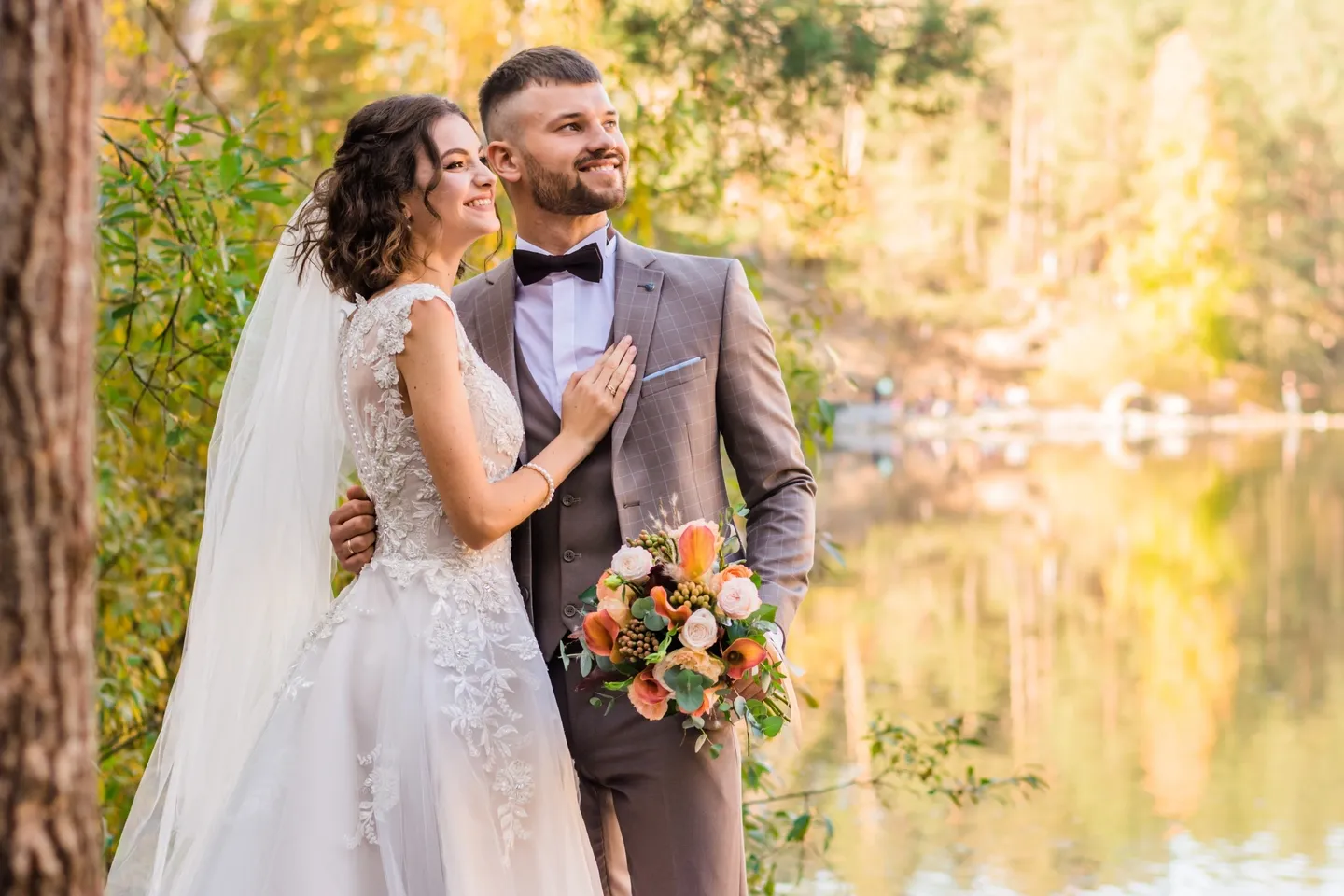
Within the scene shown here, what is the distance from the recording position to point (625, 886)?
7.95 feet

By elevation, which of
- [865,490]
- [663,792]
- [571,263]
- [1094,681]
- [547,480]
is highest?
[571,263]

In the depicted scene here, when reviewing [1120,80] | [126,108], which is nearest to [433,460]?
[126,108]

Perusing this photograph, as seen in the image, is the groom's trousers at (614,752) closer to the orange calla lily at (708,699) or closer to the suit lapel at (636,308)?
the suit lapel at (636,308)

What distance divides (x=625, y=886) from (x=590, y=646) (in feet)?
1.80

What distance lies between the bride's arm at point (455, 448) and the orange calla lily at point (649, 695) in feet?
1.07

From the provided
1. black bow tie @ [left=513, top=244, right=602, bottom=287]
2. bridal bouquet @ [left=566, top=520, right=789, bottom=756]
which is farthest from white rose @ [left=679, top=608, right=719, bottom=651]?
black bow tie @ [left=513, top=244, right=602, bottom=287]

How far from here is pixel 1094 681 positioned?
32.9ft

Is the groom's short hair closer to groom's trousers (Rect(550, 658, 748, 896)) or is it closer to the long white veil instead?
the long white veil

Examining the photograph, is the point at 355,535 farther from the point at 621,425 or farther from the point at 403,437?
the point at 621,425

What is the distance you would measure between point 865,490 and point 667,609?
18457 mm

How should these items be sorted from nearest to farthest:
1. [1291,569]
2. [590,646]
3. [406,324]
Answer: [590,646] → [406,324] → [1291,569]

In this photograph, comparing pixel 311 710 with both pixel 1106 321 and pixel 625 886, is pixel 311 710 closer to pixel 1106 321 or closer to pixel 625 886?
pixel 625 886

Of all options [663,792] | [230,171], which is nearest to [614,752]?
[663,792]

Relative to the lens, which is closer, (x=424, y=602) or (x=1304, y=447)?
(x=424, y=602)
